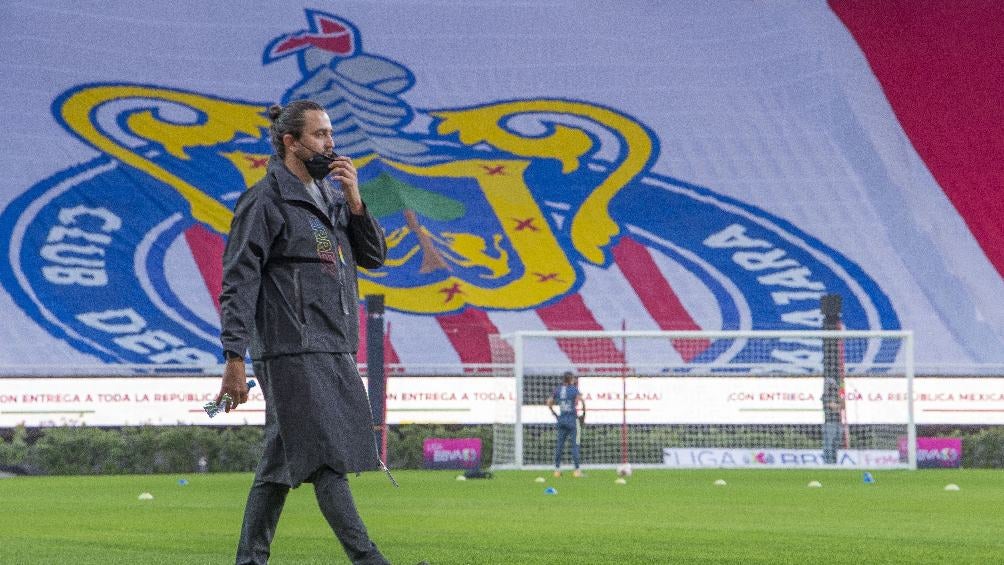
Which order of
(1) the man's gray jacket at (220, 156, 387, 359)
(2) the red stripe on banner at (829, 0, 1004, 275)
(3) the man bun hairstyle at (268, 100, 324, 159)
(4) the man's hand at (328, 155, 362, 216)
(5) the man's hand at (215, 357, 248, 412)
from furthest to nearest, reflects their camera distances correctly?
1. (2) the red stripe on banner at (829, 0, 1004, 275)
2. (3) the man bun hairstyle at (268, 100, 324, 159)
3. (4) the man's hand at (328, 155, 362, 216)
4. (1) the man's gray jacket at (220, 156, 387, 359)
5. (5) the man's hand at (215, 357, 248, 412)

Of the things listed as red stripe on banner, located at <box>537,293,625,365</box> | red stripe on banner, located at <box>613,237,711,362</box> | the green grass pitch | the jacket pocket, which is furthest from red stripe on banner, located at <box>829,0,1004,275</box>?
the jacket pocket

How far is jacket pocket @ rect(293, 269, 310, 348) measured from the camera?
199 inches

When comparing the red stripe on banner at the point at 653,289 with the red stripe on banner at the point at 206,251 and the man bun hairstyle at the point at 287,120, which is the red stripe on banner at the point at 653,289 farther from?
the man bun hairstyle at the point at 287,120

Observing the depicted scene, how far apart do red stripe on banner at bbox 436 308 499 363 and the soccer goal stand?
1.61 meters

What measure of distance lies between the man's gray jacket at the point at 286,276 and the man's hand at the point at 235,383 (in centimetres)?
7

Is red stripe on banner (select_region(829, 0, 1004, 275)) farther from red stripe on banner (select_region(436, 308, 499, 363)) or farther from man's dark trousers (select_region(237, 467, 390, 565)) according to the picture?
man's dark trousers (select_region(237, 467, 390, 565))

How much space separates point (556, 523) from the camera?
10.4 m

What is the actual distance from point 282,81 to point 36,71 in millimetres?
4935

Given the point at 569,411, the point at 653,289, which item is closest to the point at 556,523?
the point at 569,411

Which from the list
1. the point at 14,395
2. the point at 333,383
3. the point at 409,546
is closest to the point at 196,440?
the point at 14,395

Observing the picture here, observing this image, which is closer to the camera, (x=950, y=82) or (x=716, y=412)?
(x=716, y=412)

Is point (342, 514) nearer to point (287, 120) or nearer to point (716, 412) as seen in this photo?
point (287, 120)

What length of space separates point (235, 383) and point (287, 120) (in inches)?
39.5

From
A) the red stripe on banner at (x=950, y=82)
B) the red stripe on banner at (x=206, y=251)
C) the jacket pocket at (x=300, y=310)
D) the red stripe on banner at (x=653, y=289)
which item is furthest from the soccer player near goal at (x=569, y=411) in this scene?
the jacket pocket at (x=300, y=310)
